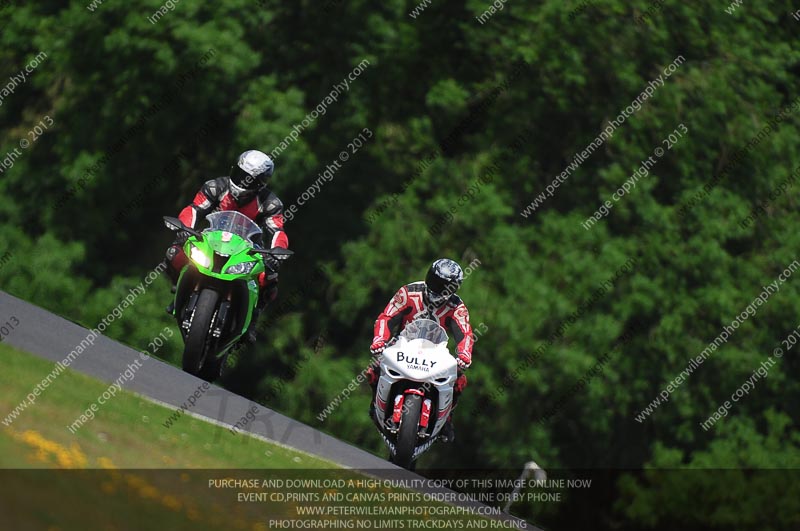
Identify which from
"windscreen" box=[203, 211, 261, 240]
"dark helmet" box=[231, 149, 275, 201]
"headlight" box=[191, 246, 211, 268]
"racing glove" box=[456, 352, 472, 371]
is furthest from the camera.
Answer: "dark helmet" box=[231, 149, 275, 201]

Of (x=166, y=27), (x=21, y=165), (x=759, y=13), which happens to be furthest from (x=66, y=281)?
(x=759, y=13)

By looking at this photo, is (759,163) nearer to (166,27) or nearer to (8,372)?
(166,27)

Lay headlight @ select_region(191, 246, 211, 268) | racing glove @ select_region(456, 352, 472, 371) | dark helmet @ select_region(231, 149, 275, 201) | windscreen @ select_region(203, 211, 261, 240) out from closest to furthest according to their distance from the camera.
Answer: headlight @ select_region(191, 246, 211, 268) → windscreen @ select_region(203, 211, 261, 240) → racing glove @ select_region(456, 352, 472, 371) → dark helmet @ select_region(231, 149, 275, 201)

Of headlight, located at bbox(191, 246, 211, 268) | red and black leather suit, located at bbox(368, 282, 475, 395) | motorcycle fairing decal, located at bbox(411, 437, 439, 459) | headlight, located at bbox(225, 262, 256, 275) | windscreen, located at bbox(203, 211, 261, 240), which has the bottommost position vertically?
motorcycle fairing decal, located at bbox(411, 437, 439, 459)

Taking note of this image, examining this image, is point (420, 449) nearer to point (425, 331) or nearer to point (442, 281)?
point (425, 331)

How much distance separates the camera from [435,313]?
41.3 feet

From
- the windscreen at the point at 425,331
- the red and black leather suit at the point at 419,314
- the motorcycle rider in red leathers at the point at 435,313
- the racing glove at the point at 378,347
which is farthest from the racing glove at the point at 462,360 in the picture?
the racing glove at the point at 378,347

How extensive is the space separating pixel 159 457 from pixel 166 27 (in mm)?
10172

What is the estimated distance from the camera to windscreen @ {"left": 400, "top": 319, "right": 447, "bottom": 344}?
39.7ft

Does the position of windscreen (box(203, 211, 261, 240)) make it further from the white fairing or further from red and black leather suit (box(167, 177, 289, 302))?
the white fairing

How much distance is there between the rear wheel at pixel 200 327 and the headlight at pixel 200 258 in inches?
10.0

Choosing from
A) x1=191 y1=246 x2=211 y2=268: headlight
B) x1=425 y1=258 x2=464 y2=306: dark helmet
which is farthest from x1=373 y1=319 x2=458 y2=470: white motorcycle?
x1=191 y1=246 x2=211 y2=268: headlight

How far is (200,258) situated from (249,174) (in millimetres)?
1078

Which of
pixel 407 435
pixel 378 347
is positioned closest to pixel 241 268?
pixel 378 347
